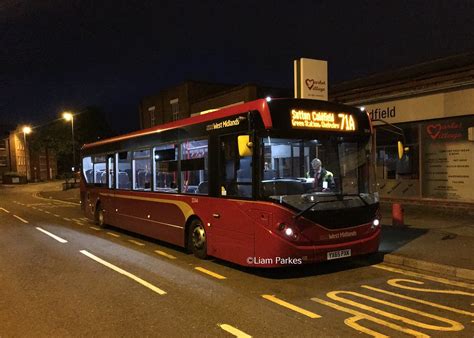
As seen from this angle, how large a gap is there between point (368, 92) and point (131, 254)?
11469mm

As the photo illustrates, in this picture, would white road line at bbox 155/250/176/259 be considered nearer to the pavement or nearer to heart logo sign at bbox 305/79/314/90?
the pavement

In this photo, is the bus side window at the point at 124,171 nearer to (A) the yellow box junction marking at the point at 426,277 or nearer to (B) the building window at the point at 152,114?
(A) the yellow box junction marking at the point at 426,277

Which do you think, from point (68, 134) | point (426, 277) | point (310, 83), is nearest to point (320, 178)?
point (426, 277)

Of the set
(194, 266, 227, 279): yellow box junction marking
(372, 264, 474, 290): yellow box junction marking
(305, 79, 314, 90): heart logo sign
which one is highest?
(305, 79, 314, 90): heart logo sign

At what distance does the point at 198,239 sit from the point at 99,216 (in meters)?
7.43

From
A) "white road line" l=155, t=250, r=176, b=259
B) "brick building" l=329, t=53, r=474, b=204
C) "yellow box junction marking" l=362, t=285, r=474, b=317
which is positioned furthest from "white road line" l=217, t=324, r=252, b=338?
"brick building" l=329, t=53, r=474, b=204

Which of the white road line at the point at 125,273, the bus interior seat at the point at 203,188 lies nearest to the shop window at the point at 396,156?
the bus interior seat at the point at 203,188

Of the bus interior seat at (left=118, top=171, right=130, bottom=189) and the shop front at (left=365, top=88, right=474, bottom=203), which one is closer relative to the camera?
Answer: the bus interior seat at (left=118, top=171, right=130, bottom=189)

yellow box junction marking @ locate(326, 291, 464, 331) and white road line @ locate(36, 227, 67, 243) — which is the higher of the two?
yellow box junction marking @ locate(326, 291, 464, 331)

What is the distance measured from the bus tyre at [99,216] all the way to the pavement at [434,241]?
9.13m

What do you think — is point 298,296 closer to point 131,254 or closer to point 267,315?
point 267,315

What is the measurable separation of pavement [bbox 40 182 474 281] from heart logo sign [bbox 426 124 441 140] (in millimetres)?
2439

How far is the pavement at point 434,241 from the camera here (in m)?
8.11

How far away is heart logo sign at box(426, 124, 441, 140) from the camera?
1552 centimetres
